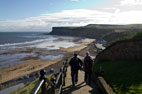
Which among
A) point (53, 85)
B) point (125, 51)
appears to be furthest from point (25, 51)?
point (53, 85)

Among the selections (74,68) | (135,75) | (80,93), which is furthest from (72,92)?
(135,75)

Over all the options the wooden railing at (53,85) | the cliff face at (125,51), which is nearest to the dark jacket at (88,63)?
the wooden railing at (53,85)

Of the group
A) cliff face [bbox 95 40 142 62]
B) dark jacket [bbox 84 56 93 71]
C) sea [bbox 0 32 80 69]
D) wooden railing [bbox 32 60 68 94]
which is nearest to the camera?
wooden railing [bbox 32 60 68 94]

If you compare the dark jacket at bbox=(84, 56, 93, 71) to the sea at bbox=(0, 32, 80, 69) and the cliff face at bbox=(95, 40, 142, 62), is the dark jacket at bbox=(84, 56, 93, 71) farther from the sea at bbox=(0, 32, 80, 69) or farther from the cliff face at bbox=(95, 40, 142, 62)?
the sea at bbox=(0, 32, 80, 69)

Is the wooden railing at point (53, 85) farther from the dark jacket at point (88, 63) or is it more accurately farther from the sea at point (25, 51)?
the sea at point (25, 51)

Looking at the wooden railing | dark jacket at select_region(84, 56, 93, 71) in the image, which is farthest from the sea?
the wooden railing

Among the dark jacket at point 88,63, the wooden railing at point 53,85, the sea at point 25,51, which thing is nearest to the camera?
the wooden railing at point 53,85

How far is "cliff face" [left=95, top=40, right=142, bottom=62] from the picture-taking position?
9.38m

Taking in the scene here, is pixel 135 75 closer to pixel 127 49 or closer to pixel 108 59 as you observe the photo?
pixel 127 49

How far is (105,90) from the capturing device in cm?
580

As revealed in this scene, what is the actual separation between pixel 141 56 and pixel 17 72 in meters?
18.6

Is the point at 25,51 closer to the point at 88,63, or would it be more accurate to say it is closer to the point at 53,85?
the point at 88,63

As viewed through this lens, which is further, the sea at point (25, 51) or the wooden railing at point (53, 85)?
the sea at point (25, 51)

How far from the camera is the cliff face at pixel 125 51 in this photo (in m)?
9.38
